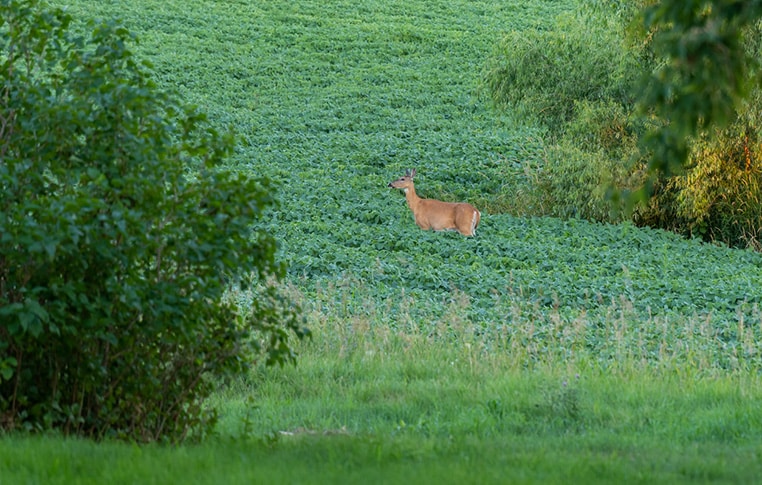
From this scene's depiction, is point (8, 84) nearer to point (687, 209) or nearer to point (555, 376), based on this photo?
point (555, 376)

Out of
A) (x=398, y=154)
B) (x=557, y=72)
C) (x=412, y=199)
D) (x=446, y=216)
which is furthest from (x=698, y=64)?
(x=398, y=154)

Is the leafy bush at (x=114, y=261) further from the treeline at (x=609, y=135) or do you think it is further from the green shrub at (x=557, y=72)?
the green shrub at (x=557, y=72)

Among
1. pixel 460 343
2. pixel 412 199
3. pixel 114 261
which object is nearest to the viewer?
pixel 114 261

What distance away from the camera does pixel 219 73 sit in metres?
38.6

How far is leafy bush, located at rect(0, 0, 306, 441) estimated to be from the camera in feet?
20.1

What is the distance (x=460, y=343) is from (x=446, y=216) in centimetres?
930

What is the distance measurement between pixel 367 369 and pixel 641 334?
2.97 meters

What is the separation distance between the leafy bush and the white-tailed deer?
42.9 feet

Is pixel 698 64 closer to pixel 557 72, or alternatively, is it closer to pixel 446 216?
A: pixel 446 216

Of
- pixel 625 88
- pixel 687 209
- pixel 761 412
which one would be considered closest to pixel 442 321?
pixel 761 412

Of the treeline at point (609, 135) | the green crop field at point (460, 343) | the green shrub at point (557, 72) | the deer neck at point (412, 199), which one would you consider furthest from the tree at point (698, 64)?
the green shrub at point (557, 72)

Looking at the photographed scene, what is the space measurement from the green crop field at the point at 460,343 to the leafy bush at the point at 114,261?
0.50 m

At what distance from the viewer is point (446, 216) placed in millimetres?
19969

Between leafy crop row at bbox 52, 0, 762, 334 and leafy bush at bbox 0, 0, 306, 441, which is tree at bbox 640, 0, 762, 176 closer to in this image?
leafy bush at bbox 0, 0, 306, 441
